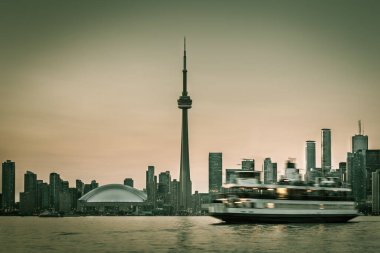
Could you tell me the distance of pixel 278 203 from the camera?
466 ft

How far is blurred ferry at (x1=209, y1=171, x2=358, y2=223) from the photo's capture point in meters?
140

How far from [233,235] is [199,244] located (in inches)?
655

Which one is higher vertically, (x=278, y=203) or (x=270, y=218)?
(x=278, y=203)

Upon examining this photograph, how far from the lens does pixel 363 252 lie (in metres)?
86.1

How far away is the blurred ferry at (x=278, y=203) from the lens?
5497 inches

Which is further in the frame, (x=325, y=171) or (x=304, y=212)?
(x=325, y=171)

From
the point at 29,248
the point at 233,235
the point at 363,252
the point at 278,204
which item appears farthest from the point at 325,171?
the point at 29,248

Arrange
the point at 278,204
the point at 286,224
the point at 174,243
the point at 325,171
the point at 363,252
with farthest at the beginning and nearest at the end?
the point at 325,171 < the point at 286,224 < the point at 278,204 < the point at 174,243 < the point at 363,252

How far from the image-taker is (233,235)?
11512 centimetres

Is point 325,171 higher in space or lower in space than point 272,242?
higher

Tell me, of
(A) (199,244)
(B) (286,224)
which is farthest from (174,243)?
(B) (286,224)

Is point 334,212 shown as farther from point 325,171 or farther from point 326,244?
point 326,244

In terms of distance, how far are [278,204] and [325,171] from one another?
35940 mm

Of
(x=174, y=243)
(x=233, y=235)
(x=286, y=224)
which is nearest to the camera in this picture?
(x=174, y=243)
